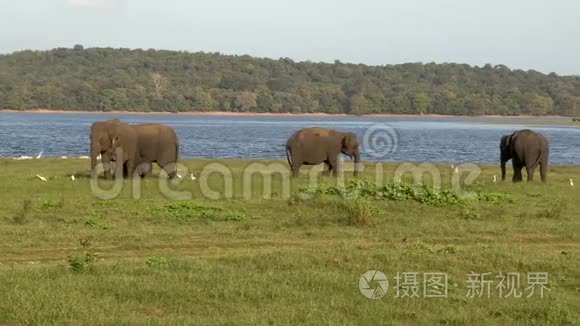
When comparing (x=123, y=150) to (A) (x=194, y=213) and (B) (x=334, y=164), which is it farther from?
(A) (x=194, y=213)

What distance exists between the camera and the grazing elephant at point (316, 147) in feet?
100

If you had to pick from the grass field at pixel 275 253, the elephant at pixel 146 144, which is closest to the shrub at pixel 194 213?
the grass field at pixel 275 253

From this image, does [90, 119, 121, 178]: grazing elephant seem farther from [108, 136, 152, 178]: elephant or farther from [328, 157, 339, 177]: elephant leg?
[328, 157, 339, 177]: elephant leg

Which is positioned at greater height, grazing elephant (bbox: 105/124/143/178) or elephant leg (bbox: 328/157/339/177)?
grazing elephant (bbox: 105/124/143/178)

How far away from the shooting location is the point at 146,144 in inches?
1132

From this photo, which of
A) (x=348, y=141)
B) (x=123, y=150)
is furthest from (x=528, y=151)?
(x=123, y=150)

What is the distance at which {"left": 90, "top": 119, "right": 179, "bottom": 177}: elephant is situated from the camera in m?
27.1

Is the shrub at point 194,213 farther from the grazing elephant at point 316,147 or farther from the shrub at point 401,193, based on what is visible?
the grazing elephant at point 316,147

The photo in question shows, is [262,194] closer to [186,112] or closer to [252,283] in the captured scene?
[252,283]

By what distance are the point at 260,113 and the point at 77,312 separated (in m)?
182

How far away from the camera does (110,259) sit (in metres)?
14.0

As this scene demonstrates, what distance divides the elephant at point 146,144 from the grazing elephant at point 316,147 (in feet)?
13.4

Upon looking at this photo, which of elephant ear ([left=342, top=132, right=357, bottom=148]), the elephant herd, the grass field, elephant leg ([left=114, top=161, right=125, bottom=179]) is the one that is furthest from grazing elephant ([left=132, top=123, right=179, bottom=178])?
elephant ear ([left=342, top=132, right=357, bottom=148])

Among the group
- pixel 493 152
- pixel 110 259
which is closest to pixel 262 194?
pixel 110 259
